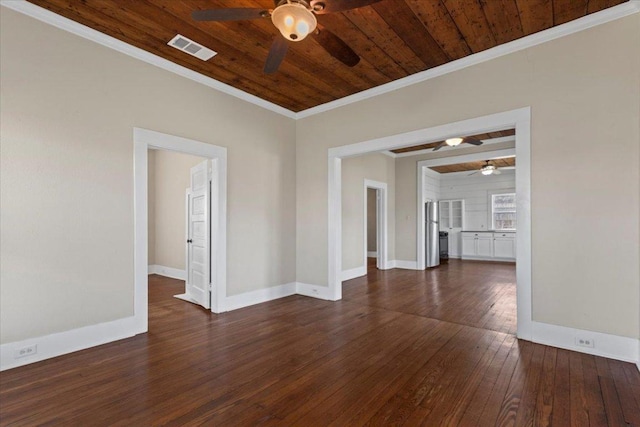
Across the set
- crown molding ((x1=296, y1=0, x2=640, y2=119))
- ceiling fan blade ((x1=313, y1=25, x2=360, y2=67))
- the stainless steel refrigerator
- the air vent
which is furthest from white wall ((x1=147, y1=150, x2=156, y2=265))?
the stainless steel refrigerator

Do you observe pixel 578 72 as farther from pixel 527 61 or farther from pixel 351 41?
pixel 351 41

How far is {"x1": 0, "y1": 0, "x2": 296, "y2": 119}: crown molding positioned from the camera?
265 cm

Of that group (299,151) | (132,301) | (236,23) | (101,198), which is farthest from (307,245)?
(236,23)

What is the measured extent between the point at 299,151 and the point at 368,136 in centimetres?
136

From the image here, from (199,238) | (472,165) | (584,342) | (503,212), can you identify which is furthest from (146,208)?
(503,212)

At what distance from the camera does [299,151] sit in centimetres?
527

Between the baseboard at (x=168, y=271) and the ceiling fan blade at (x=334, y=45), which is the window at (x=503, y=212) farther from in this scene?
the baseboard at (x=168, y=271)

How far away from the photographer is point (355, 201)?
6.91m

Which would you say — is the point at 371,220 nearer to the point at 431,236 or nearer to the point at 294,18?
the point at 431,236

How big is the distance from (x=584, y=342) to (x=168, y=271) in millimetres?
7159

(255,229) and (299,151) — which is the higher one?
(299,151)

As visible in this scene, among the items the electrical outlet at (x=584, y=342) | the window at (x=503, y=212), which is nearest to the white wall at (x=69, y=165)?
the electrical outlet at (x=584, y=342)

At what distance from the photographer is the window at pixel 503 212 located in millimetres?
9570

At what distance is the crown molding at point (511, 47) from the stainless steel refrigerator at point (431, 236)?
4460 mm
